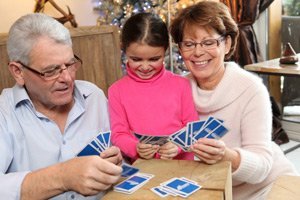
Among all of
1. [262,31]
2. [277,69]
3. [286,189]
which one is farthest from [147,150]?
[262,31]

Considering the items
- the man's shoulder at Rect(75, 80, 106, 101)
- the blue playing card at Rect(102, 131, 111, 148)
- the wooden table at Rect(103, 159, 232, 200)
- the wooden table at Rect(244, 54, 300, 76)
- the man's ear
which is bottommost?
the wooden table at Rect(244, 54, 300, 76)

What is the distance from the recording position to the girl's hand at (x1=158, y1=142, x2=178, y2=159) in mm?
1442

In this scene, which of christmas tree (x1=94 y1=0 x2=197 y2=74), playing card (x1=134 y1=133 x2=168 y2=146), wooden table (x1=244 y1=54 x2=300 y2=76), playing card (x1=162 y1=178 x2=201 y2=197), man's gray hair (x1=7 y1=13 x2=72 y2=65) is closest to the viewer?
playing card (x1=162 y1=178 x2=201 y2=197)

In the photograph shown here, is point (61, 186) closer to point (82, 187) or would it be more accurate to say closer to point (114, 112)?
point (82, 187)

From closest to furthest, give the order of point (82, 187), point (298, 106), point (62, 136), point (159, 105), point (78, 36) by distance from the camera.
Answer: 1. point (82, 187)
2. point (62, 136)
3. point (159, 105)
4. point (78, 36)
5. point (298, 106)

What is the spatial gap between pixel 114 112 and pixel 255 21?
12.7 feet

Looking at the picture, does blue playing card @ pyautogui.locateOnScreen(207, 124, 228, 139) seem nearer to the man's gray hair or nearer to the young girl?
the young girl

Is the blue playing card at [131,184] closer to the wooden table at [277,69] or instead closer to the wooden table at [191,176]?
the wooden table at [191,176]

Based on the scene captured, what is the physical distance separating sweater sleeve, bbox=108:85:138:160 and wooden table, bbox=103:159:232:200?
0.26 meters

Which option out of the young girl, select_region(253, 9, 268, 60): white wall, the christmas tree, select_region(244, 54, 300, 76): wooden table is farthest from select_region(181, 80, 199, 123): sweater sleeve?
select_region(253, 9, 268, 60): white wall

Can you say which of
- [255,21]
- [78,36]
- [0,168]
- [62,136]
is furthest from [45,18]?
[255,21]

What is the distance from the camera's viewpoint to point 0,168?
1.42 meters

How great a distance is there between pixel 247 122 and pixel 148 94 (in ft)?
1.57

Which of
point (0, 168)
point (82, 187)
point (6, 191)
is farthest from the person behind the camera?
point (0, 168)
